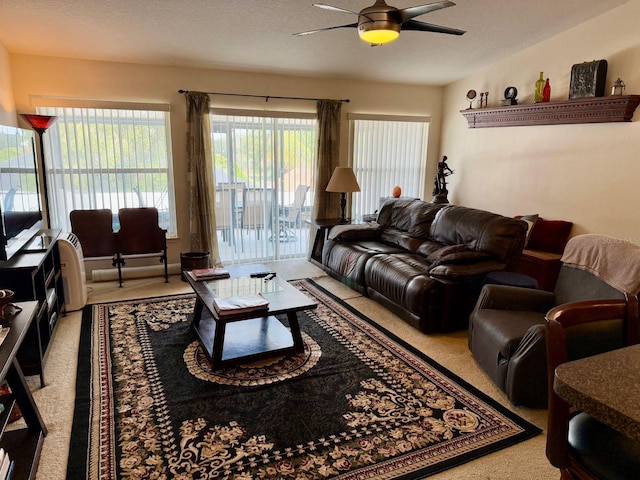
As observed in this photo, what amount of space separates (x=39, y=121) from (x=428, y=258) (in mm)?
3803

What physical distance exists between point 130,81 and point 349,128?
269 centimetres

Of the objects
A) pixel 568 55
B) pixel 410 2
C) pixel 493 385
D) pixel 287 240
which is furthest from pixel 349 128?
pixel 493 385

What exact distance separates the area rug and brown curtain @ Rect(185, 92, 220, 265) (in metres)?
1.88

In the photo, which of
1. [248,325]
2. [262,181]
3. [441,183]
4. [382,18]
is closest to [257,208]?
[262,181]

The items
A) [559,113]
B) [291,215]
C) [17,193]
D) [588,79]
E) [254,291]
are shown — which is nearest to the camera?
[17,193]

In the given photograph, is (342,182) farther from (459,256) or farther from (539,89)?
(539,89)

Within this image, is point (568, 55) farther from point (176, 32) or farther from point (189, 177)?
point (189, 177)

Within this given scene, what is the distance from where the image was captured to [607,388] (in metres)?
0.87

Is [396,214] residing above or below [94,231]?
above

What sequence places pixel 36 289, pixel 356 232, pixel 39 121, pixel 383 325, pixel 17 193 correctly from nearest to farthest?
pixel 36 289
pixel 17 193
pixel 383 325
pixel 39 121
pixel 356 232

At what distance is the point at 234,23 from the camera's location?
387 cm

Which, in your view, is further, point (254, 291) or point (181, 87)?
point (181, 87)

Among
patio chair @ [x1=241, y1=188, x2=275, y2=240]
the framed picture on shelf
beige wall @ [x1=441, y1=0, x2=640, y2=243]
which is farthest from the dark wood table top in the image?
the framed picture on shelf

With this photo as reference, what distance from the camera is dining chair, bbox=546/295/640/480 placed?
1107 millimetres
